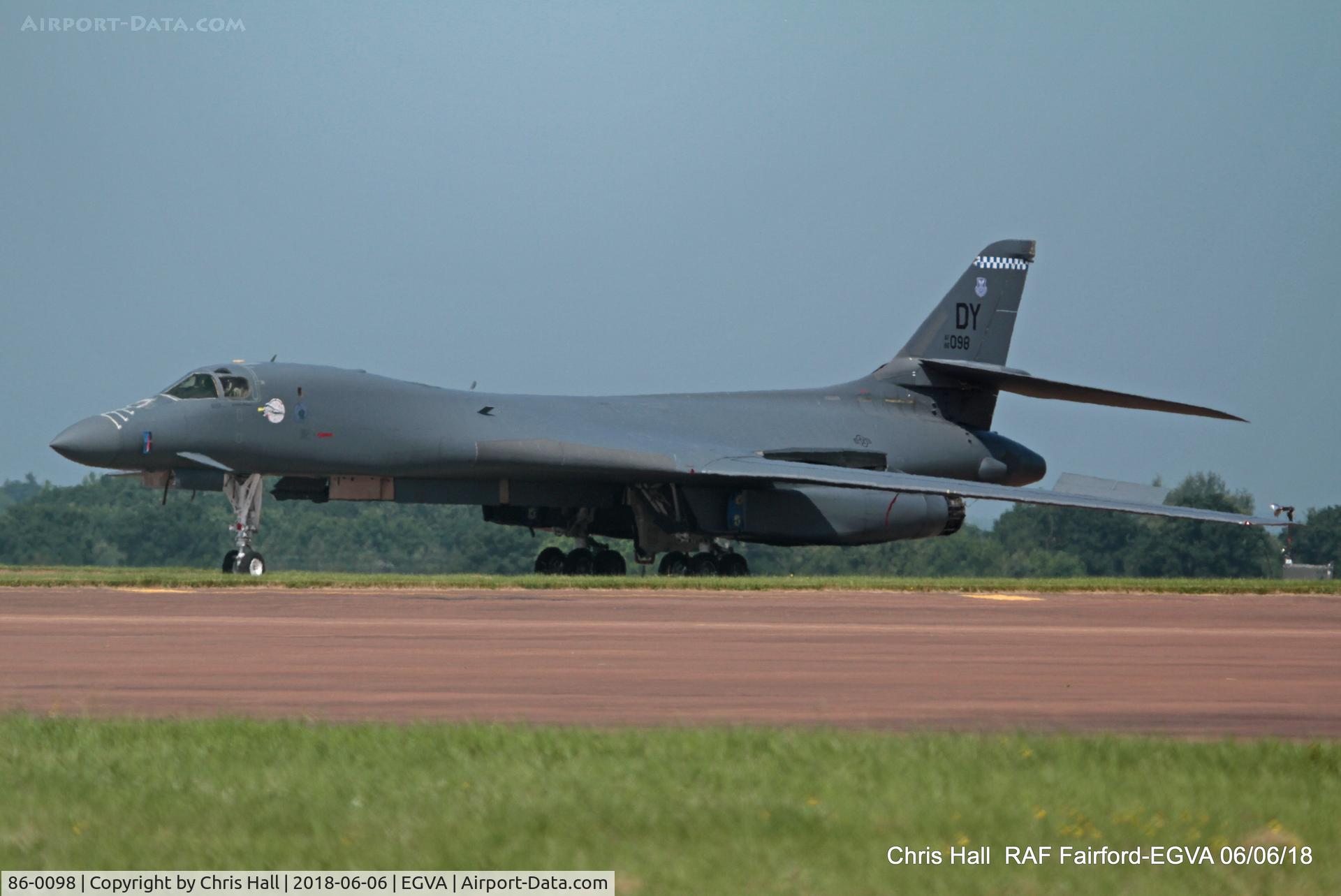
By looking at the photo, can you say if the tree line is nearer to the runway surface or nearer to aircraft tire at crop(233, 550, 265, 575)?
aircraft tire at crop(233, 550, 265, 575)

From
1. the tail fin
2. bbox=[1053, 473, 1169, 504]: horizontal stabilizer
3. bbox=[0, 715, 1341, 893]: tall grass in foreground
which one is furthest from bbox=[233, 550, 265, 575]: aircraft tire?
bbox=[0, 715, 1341, 893]: tall grass in foreground

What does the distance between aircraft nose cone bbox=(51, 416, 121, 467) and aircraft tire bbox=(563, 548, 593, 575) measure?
331 inches

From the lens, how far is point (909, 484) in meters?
27.0

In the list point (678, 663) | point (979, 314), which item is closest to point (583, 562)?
point (979, 314)

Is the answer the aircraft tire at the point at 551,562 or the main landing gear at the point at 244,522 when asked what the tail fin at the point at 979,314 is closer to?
the aircraft tire at the point at 551,562

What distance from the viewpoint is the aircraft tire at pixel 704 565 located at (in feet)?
96.8

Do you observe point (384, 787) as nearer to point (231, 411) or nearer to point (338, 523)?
point (231, 411)

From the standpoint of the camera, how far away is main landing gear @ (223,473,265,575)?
23953 mm

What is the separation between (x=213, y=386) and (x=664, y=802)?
2019 cm

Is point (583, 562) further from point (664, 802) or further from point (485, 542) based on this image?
point (485, 542)

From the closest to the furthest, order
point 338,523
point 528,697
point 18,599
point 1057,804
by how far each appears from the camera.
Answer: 1. point 1057,804
2. point 528,697
3. point 18,599
4. point 338,523

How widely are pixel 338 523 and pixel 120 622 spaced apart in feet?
248

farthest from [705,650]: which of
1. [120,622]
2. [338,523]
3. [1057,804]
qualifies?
[338,523]

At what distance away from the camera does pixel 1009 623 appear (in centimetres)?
1573
